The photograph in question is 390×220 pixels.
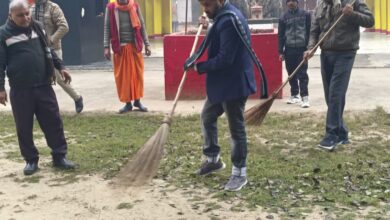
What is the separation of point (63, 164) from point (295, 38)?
402 centimetres

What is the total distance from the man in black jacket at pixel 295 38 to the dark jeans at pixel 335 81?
2142 millimetres

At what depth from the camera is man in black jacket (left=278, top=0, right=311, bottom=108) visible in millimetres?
8336

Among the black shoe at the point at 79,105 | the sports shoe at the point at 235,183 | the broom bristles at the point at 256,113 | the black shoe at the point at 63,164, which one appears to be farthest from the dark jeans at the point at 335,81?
the black shoe at the point at 79,105

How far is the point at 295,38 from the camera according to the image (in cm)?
836

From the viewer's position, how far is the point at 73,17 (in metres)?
14.2

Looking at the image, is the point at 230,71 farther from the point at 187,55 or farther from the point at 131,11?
the point at 187,55

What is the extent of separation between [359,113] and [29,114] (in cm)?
450

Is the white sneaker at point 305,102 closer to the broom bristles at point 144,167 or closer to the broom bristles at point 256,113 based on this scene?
the broom bristles at point 256,113

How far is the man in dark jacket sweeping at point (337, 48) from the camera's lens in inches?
231

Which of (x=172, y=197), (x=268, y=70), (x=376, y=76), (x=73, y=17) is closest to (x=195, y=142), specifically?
(x=172, y=197)

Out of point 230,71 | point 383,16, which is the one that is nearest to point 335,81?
point 230,71

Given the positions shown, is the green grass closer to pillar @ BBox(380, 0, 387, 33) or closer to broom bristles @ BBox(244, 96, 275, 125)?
broom bristles @ BBox(244, 96, 275, 125)

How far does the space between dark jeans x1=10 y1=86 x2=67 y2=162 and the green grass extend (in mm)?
387

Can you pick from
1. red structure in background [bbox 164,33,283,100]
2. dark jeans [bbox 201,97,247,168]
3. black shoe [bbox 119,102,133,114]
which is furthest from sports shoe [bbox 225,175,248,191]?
red structure in background [bbox 164,33,283,100]
